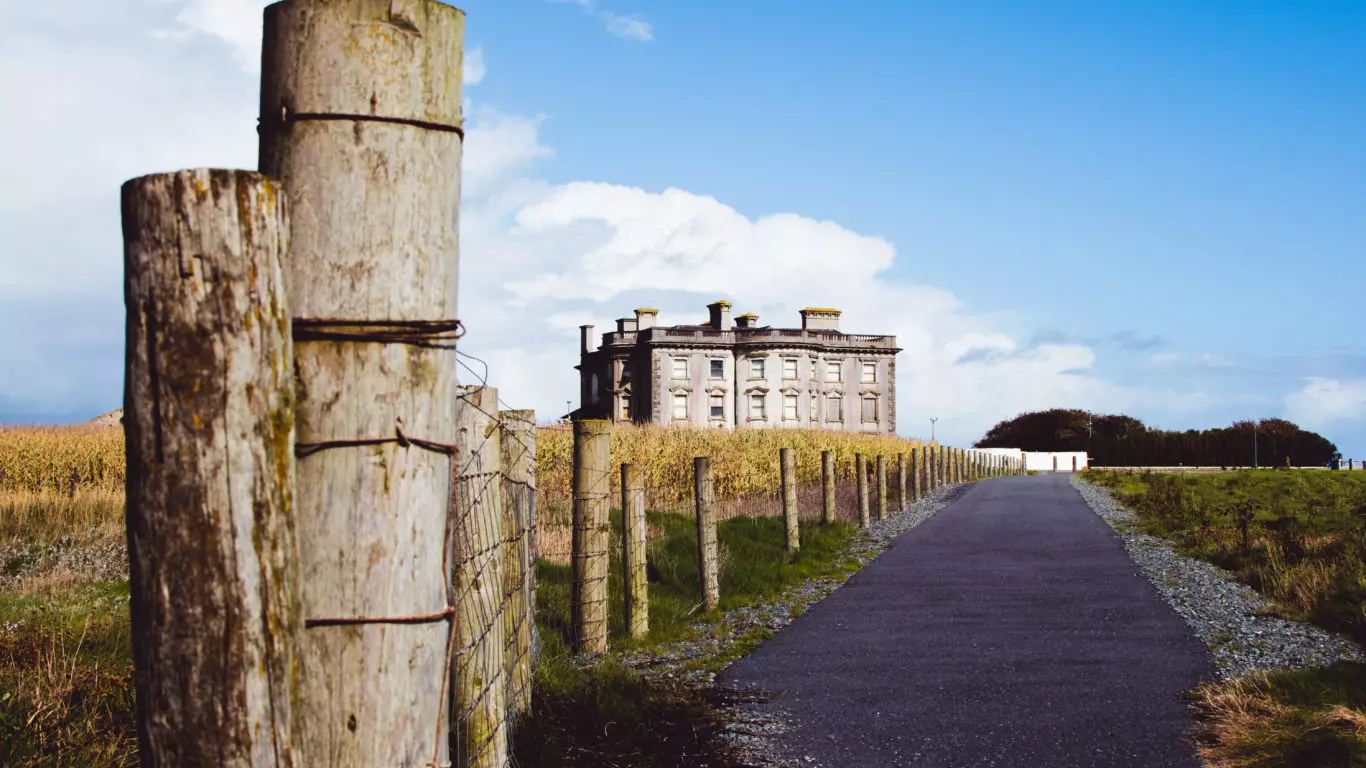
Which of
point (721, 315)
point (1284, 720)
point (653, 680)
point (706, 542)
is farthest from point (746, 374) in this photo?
point (1284, 720)

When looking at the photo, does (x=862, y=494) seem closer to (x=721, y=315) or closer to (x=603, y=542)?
(x=603, y=542)

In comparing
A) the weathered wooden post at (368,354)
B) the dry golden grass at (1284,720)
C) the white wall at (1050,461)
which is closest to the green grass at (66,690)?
the weathered wooden post at (368,354)

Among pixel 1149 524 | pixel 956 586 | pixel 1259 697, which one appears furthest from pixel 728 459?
pixel 1259 697

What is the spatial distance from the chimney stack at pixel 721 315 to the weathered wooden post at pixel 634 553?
62665mm

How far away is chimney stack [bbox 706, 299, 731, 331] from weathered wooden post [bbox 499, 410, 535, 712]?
2578 inches

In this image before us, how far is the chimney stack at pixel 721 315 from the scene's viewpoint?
236 ft

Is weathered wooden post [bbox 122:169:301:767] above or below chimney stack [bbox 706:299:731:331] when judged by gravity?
below

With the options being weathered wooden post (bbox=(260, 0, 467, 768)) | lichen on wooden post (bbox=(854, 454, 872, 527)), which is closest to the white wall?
lichen on wooden post (bbox=(854, 454, 872, 527))

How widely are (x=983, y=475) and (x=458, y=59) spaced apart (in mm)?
52589

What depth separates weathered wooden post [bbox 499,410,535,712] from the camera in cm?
587

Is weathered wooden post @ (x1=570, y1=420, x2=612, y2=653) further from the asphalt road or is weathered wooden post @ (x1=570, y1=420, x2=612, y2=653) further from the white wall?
the white wall

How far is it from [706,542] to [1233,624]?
486 centimetres

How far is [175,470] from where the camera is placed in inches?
84.3

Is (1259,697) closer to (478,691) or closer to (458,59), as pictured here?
(478,691)
